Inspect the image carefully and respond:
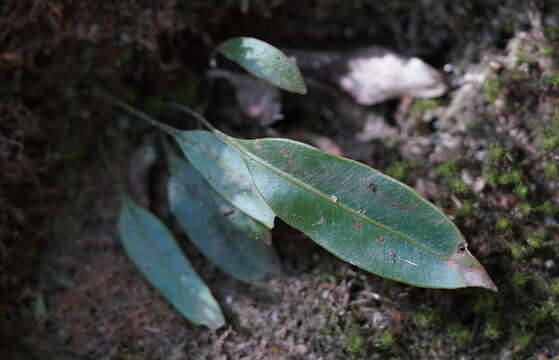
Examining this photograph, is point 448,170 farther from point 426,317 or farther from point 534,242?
point 426,317

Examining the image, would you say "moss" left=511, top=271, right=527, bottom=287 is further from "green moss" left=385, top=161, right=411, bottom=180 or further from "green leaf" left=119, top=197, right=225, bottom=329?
"green leaf" left=119, top=197, right=225, bottom=329

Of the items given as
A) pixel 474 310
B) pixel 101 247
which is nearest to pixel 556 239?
pixel 474 310

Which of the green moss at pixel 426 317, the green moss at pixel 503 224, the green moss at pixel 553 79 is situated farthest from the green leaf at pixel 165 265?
the green moss at pixel 553 79

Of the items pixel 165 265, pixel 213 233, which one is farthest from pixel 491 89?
pixel 165 265

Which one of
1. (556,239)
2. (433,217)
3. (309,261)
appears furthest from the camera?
(309,261)

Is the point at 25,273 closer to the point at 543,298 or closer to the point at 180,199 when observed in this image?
the point at 180,199

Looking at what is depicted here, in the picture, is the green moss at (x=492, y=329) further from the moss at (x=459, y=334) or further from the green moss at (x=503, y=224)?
the green moss at (x=503, y=224)
